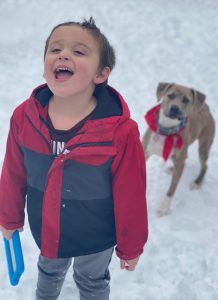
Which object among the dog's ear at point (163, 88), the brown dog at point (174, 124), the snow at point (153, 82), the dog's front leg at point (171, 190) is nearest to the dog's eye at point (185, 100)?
the brown dog at point (174, 124)

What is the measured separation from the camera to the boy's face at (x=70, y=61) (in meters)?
1.99

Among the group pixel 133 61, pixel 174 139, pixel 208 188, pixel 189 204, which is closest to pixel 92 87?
pixel 174 139

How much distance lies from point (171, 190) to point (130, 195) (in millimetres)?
2415

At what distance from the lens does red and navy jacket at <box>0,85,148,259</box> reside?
209cm

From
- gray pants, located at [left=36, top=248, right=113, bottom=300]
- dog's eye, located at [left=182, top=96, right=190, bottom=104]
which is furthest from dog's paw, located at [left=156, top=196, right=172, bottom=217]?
gray pants, located at [left=36, top=248, right=113, bottom=300]

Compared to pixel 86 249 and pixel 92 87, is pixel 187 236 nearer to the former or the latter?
pixel 86 249

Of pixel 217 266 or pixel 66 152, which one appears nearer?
pixel 66 152

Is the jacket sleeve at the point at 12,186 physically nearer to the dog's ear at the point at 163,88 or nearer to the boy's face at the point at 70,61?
the boy's face at the point at 70,61

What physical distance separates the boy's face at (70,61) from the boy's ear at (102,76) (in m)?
0.07

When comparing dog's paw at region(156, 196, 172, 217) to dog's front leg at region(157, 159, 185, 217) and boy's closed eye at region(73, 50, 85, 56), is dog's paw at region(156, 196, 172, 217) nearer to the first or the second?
dog's front leg at region(157, 159, 185, 217)

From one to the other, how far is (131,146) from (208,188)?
3178 millimetres

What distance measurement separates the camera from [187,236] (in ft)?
13.8

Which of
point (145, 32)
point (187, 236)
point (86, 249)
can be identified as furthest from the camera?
point (145, 32)

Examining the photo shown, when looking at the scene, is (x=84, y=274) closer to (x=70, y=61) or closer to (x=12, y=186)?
(x=12, y=186)
